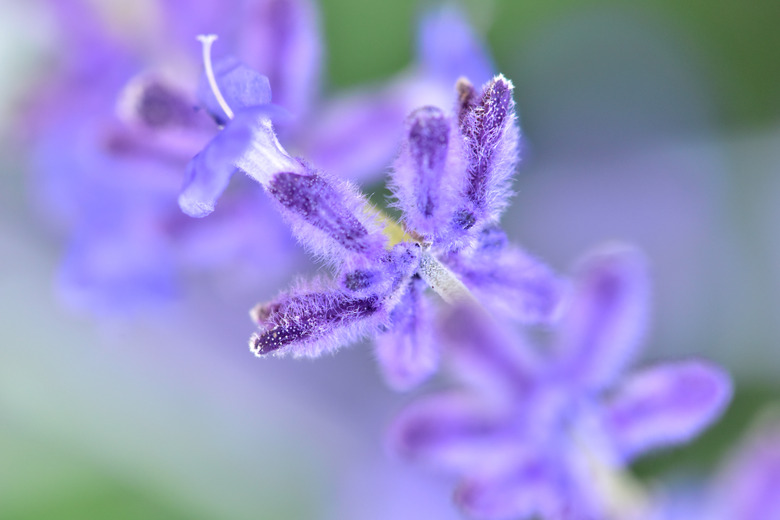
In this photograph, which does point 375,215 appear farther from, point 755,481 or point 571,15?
point 571,15

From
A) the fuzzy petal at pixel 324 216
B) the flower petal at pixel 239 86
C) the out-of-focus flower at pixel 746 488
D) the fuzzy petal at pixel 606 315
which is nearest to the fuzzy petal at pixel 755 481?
the out-of-focus flower at pixel 746 488

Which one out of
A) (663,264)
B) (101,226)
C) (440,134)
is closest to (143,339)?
(101,226)

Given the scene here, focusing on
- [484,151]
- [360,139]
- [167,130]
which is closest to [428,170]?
[484,151]

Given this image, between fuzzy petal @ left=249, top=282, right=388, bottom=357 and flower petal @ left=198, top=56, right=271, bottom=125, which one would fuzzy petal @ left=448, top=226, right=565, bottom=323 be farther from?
flower petal @ left=198, top=56, right=271, bottom=125

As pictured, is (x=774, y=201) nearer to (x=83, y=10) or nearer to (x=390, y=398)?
(x=390, y=398)

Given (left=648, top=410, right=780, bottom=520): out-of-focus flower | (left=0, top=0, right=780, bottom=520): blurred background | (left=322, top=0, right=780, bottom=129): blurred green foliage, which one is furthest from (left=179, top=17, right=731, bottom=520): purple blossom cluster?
(left=322, top=0, right=780, bottom=129): blurred green foliage
